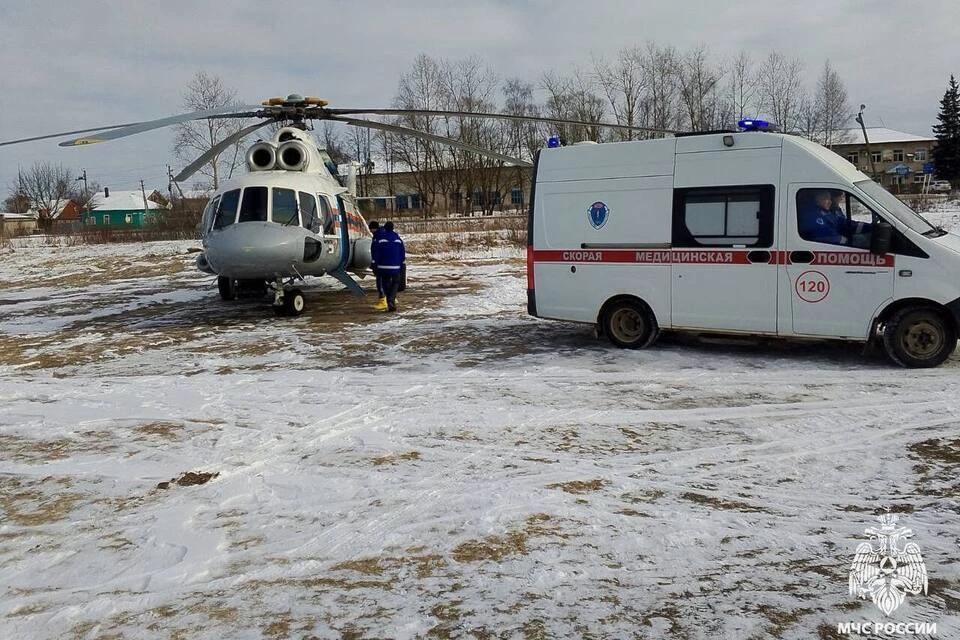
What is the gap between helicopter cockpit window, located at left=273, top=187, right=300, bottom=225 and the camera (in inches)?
490

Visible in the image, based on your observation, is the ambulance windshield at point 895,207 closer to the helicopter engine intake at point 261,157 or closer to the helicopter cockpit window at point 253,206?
the helicopter cockpit window at point 253,206

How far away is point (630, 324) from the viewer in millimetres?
9367

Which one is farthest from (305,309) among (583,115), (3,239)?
(583,115)

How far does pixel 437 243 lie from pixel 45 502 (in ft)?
86.6

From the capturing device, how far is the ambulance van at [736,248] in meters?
7.64

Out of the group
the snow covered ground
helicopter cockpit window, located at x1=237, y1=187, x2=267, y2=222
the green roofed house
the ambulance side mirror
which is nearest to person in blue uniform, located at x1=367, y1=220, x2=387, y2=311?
helicopter cockpit window, located at x1=237, y1=187, x2=267, y2=222

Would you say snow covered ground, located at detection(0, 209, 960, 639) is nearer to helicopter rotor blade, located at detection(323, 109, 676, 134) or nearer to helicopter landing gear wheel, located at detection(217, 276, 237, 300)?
helicopter rotor blade, located at detection(323, 109, 676, 134)

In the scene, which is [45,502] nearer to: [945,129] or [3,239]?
[3,239]

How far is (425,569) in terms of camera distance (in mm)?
3748

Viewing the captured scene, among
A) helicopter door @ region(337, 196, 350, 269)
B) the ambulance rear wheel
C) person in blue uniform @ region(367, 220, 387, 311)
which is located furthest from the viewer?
helicopter door @ region(337, 196, 350, 269)

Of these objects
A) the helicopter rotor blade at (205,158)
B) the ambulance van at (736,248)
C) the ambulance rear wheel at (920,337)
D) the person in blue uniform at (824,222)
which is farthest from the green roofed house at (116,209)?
the ambulance rear wheel at (920,337)

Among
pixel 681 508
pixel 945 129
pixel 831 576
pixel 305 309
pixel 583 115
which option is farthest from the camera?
pixel 945 129

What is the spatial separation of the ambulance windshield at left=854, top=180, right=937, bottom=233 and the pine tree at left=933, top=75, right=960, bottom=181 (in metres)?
66.8

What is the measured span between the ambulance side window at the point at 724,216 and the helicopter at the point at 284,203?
9.07 ft
